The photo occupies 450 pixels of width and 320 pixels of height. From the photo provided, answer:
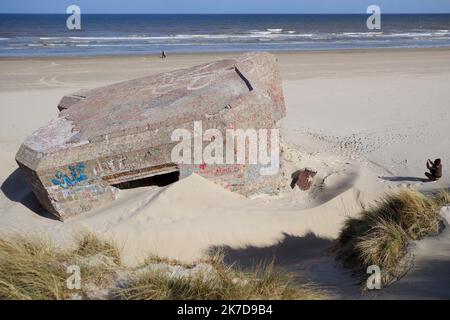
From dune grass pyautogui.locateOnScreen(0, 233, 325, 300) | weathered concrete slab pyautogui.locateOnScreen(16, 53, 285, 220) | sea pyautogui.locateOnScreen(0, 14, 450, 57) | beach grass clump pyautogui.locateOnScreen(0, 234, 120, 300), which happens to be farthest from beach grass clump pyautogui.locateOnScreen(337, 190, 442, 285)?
sea pyautogui.locateOnScreen(0, 14, 450, 57)

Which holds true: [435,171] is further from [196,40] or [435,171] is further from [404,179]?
[196,40]

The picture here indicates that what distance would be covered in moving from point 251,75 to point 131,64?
14.8 m

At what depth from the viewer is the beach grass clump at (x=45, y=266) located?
3214mm

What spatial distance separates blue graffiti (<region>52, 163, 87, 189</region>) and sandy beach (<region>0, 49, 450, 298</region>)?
0.40m

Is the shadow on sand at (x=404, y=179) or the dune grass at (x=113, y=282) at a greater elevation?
the dune grass at (x=113, y=282)

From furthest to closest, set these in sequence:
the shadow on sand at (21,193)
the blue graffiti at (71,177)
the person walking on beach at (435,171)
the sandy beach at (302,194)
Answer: the person walking on beach at (435,171) → the shadow on sand at (21,193) → the blue graffiti at (71,177) → the sandy beach at (302,194)

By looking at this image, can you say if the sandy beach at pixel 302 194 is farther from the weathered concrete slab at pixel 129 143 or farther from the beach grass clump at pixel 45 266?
the beach grass clump at pixel 45 266

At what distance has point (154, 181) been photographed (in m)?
5.91

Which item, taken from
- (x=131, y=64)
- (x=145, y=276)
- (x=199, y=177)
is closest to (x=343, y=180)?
(x=199, y=177)

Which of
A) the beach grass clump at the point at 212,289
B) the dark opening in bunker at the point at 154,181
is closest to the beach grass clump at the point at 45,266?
the beach grass clump at the point at 212,289

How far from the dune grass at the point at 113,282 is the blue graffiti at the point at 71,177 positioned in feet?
4.56

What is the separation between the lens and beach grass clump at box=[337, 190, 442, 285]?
12.6 ft

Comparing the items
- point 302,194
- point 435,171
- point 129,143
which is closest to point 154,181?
point 129,143
